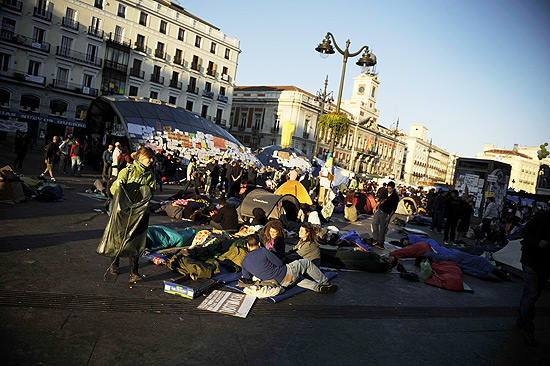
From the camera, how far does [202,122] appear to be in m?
27.7

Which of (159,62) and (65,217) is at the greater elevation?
(159,62)

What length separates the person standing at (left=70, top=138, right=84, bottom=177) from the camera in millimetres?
15945

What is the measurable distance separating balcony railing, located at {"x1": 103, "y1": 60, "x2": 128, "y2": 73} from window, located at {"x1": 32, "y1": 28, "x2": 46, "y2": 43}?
556 centimetres

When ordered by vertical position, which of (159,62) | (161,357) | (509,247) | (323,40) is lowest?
(161,357)

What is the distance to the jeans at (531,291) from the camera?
5.25 m

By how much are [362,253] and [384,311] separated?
2391 mm

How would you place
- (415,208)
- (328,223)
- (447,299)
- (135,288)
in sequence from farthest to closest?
1. (415,208)
2. (328,223)
3. (447,299)
4. (135,288)

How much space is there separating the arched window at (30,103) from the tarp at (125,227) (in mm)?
36098

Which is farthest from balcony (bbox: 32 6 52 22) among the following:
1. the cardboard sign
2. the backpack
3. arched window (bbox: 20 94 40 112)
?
the cardboard sign

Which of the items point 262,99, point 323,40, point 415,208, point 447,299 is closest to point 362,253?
point 447,299

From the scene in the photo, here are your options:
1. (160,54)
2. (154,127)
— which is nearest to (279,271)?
(154,127)

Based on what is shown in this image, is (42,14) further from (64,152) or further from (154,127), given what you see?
(64,152)

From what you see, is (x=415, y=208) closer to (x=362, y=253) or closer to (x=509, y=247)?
(x=509, y=247)

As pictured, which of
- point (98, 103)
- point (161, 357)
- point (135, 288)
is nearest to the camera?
point (161, 357)
